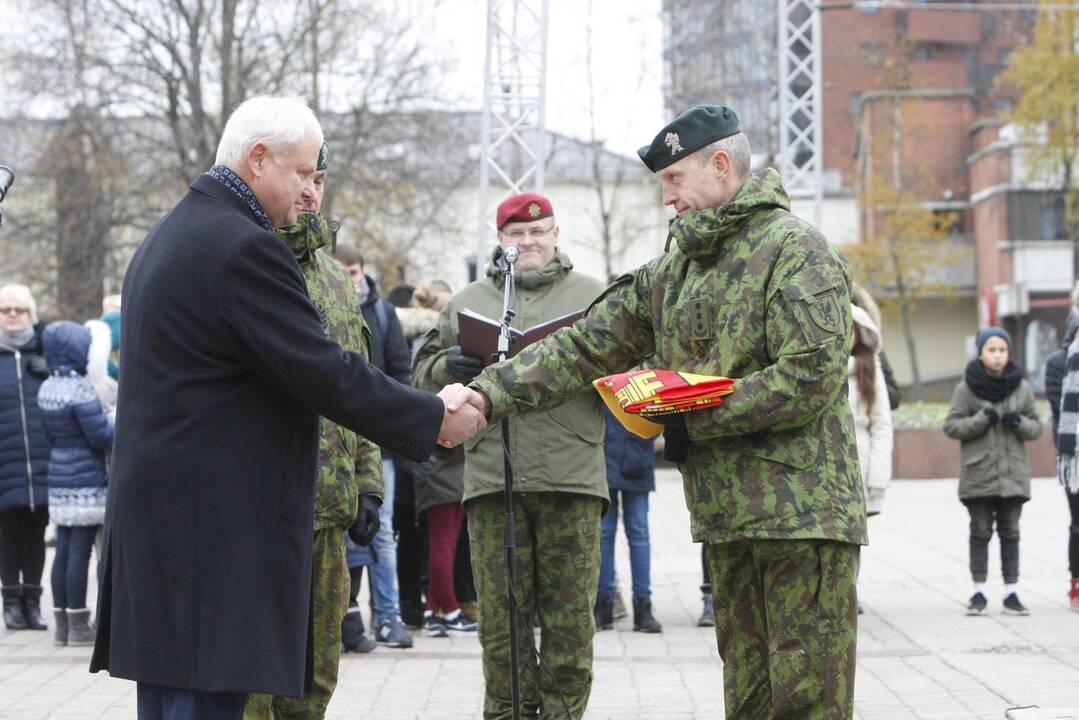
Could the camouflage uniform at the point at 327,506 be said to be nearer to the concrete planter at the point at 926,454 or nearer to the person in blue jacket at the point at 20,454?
the person in blue jacket at the point at 20,454

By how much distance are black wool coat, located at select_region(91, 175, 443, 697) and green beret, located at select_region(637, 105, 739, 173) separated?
4.05 ft

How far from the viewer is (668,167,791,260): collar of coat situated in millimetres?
Answer: 4500

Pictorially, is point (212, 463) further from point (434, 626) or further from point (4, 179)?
point (434, 626)

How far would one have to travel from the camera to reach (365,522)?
5.51 metres

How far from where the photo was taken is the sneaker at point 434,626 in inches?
376

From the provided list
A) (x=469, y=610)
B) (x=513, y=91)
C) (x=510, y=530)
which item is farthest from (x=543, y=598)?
(x=513, y=91)

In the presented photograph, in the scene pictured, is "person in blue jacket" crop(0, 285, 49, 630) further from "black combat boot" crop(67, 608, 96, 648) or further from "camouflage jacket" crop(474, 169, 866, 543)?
"camouflage jacket" crop(474, 169, 866, 543)

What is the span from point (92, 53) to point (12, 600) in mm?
20027

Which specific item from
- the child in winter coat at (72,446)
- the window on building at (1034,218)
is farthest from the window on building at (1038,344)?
the child in winter coat at (72,446)

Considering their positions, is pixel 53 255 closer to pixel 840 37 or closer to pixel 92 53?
pixel 92 53

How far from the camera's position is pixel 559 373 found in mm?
4949

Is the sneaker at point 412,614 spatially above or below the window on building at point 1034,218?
below

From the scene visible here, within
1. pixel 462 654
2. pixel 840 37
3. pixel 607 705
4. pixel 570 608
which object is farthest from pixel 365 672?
pixel 840 37

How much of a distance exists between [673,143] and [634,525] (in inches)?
215
